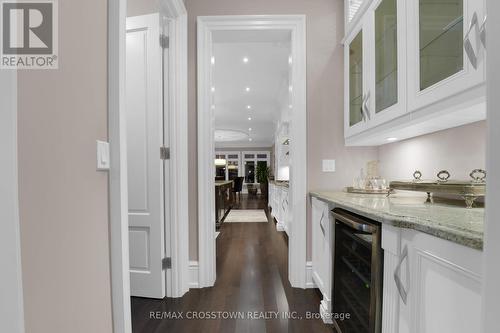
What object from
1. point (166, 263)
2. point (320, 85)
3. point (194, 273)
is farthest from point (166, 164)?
point (320, 85)

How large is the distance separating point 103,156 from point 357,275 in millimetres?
1362

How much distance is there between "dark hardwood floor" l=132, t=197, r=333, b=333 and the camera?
168cm

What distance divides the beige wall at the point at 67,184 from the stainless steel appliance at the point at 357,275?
3.81 ft

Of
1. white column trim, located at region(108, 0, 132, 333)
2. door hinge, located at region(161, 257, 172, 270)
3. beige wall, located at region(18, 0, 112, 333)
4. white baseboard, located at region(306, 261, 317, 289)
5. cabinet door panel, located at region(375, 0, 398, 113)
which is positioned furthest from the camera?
white baseboard, located at region(306, 261, 317, 289)

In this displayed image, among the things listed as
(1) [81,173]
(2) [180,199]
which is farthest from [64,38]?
(2) [180,199]

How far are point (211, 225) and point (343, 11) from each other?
252 centimetres

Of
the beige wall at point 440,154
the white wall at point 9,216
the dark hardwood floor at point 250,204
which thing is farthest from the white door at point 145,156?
the dark hardwood floor at point 250,204

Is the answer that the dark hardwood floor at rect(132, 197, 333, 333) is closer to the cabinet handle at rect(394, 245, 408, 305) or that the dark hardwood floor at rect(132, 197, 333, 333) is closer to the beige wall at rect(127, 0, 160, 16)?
the cabinet handle at rect(394, 245, 408, 305)

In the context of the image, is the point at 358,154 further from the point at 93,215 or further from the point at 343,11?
the point at 93,215

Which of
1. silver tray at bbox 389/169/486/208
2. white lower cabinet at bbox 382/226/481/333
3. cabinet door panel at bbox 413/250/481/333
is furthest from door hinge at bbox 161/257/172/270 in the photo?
silver tray at bbox 389/169/486/208

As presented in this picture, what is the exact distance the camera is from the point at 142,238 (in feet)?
6.68

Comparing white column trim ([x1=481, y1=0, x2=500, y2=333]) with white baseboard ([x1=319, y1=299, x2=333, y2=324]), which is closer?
white column trim ([x1=481, y1=0, x2=500, y2=333])

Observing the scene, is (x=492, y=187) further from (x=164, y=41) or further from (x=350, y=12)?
(x=164, y=41)

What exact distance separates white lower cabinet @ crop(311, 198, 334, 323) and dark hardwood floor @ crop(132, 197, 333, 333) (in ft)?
0.55
